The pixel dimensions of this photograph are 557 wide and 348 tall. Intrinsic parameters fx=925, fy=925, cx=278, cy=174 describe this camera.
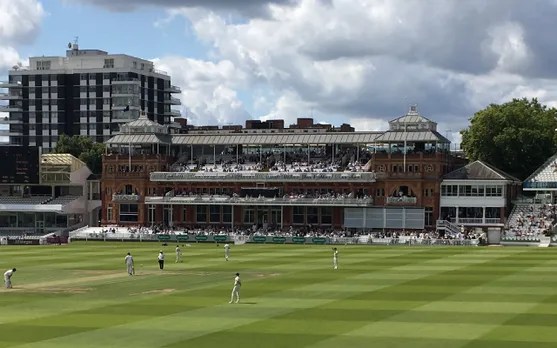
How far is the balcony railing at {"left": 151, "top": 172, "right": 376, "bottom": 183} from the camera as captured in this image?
324 ft

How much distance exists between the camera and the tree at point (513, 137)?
102 metres

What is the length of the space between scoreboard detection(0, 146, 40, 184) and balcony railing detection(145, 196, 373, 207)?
14726mm

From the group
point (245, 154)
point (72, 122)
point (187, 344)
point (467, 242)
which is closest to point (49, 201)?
point (245, 154)

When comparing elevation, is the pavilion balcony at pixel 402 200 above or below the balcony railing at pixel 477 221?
above

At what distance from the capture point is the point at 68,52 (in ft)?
516

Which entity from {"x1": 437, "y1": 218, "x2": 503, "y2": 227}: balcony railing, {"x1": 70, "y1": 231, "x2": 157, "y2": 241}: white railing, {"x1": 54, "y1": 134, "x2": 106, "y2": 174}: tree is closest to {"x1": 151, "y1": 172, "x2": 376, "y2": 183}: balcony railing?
{"x1": 437, "y1": 218, "x2": 503, "y2": 227}: balcony railing

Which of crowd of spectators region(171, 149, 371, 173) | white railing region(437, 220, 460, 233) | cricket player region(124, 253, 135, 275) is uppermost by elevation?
crowd of spectators region(171, 149, 371, 173)

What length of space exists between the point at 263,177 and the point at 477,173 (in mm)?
23166

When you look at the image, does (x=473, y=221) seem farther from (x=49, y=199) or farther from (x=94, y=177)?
(x=49, y=199)

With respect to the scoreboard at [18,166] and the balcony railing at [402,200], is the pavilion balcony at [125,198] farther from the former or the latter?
the balcony railing at [402,200]

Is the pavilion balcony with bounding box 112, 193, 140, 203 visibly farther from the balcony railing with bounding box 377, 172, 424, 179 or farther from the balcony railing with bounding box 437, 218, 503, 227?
the balcony railing with bounding box 437, 218, 503, 227

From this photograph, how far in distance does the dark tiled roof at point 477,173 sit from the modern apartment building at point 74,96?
220 feet

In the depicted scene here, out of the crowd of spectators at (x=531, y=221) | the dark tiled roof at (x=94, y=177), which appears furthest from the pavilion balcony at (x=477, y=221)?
the dark tiled roof at (x=94, y=177)

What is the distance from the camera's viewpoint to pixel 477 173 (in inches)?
3802
